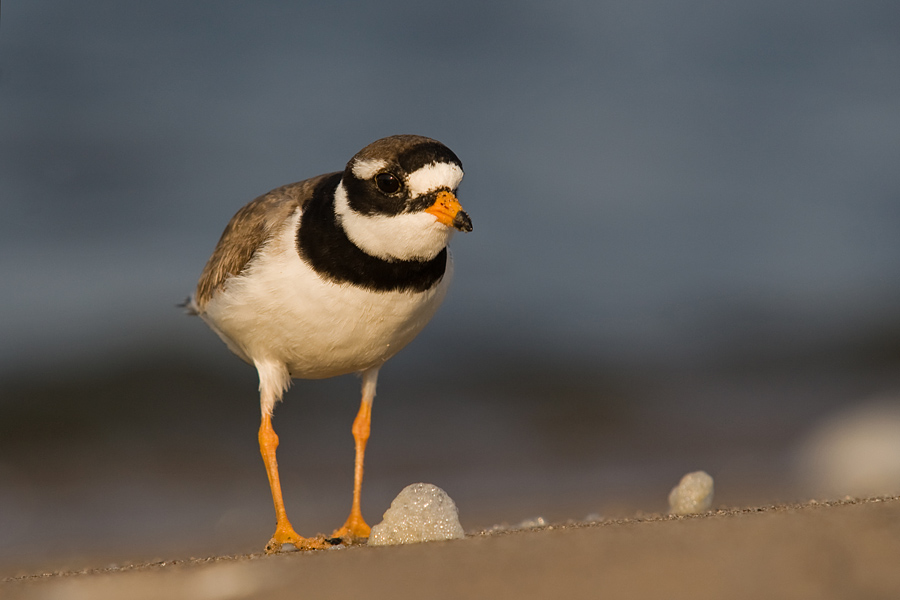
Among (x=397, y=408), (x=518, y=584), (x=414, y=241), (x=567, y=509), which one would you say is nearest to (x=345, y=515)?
(x=567, y=509)

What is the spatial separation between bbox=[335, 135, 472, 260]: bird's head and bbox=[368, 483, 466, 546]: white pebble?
1.30 m

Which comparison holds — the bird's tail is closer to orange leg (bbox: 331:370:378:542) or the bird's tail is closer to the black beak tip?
orange leg (bbox: 331:370:378:542)

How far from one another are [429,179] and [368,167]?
37cm

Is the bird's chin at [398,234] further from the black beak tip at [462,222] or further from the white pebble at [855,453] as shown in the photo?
the white pebble at [855,453]

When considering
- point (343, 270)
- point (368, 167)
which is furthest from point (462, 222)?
point (343, 270)

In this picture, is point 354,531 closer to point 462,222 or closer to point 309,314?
point 309,314

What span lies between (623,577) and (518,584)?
1.16 feet

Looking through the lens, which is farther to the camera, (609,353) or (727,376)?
(609,353)

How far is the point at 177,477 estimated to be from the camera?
10.3m

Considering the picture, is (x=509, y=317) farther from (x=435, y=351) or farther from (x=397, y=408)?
(x=397, y=408)

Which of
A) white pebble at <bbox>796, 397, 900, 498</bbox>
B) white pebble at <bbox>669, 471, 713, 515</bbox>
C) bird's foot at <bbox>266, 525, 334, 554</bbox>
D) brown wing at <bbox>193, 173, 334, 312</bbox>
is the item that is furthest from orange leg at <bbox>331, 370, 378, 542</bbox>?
white pebble at <bbox>796, 397, 900, 498</bbox>

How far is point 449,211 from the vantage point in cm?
501

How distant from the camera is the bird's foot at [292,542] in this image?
540 centimetres

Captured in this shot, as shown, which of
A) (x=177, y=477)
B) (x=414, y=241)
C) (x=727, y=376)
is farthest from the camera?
(x=727, y=376)
